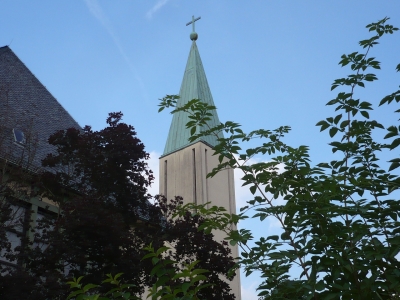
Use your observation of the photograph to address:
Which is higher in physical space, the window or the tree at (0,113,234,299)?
the window

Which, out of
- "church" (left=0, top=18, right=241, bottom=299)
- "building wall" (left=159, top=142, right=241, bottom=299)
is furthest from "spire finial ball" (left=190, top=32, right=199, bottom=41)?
"building wall" (left=159, top=142, right=241, bottom=299)

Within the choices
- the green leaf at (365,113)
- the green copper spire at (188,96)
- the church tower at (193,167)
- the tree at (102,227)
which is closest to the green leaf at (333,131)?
the green leaf at (365,113)

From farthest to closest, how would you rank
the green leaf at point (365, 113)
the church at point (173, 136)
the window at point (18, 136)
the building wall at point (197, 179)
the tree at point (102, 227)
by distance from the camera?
the building wall at point (197, 179) → the church at point (173, 136) → the window at point (18, 136) → the tree at point (102, 227) → the green leaf at point (365, 113)

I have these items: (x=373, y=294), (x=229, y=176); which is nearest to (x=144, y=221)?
(x=373, y=294)

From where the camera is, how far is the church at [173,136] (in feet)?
55.0

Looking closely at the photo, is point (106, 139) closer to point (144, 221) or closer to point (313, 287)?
point (144, 221)

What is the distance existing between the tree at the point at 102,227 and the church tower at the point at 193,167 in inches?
738

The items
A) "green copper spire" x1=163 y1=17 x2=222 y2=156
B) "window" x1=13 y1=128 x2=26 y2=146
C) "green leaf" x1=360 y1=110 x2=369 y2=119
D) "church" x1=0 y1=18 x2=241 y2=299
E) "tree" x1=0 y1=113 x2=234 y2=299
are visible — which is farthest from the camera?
"green copper spire" x1=163 y1=17 x2=222 y2=156

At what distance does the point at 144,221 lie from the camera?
1223 cm

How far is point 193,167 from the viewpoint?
35094 millimetres

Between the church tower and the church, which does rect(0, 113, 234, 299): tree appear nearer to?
the church

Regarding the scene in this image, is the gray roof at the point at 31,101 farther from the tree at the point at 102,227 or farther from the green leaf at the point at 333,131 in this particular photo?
the green leaf at the point at 333,131

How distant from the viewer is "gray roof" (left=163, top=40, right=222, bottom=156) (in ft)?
123

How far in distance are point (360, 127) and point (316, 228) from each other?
1.09 m
